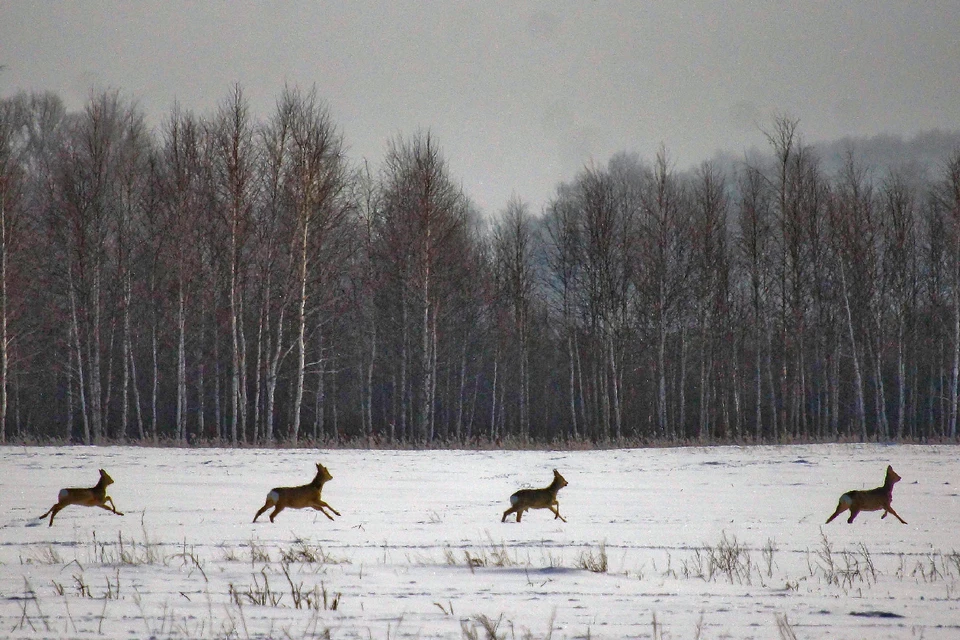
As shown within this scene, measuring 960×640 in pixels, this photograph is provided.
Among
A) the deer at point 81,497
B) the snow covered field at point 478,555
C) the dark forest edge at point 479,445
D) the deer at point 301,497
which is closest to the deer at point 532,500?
the snow covered field at point 478,555

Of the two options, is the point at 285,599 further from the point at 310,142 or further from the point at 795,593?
the point at 310,142

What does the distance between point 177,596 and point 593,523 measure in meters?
5.48

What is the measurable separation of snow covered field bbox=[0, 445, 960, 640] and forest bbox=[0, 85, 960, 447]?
341 inches

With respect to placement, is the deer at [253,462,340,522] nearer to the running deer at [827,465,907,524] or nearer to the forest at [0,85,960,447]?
the running deer at [827,465,907,524]

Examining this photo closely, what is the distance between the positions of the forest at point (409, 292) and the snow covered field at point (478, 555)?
866 cm

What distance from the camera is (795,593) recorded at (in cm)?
591

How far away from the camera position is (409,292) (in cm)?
3177

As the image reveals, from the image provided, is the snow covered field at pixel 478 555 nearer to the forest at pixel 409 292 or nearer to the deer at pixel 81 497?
the deer at pixel 81 497

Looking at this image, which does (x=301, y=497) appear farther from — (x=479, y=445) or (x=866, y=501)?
(x=479, y=445)

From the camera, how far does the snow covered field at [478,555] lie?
5.04 m

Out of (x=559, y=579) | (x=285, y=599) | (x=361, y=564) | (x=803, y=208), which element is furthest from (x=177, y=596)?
(x=803, y=208)

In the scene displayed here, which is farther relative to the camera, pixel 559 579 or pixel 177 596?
pixel 559 579

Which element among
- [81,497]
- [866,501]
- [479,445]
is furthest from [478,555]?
[479,445]

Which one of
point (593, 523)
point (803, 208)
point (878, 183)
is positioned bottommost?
point (593, 523)
